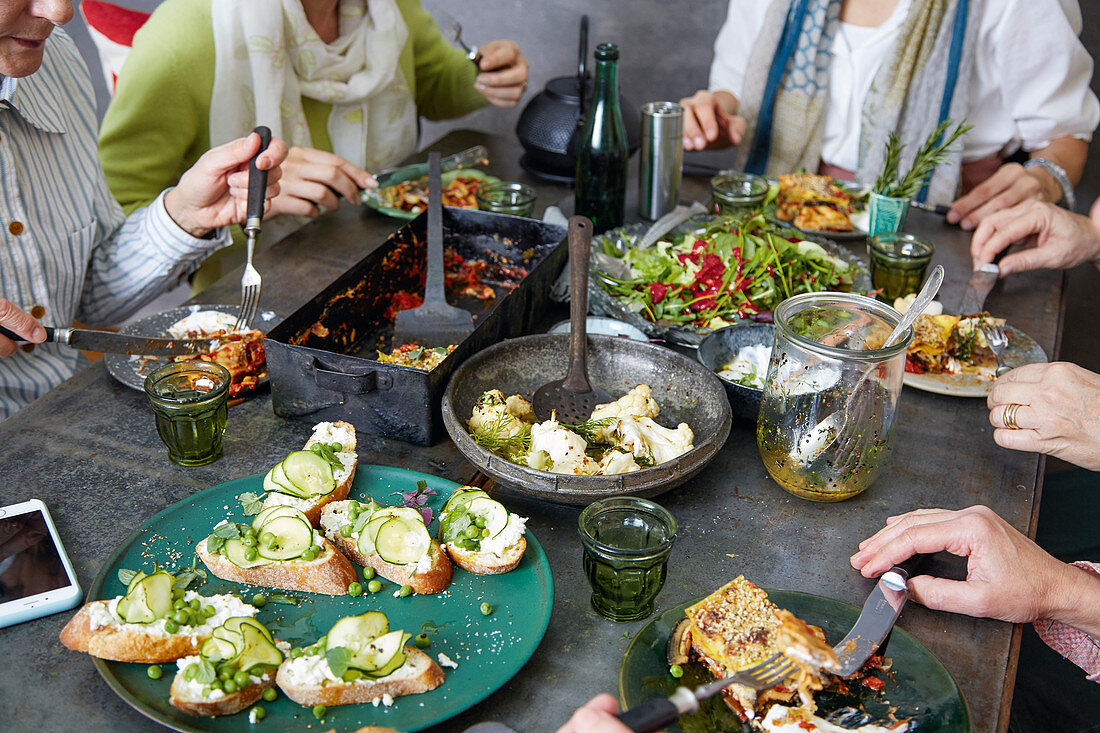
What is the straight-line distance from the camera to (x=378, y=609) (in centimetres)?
114

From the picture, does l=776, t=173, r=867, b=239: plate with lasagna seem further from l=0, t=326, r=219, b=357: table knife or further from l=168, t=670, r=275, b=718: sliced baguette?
l=168, t=670, r=275, b=718: sliced baguette

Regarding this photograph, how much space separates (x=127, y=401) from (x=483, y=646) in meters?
0.94

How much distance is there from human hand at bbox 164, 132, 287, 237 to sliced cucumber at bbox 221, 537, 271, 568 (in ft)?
3.20

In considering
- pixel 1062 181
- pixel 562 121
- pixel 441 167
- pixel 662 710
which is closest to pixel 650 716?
pixel 662 710

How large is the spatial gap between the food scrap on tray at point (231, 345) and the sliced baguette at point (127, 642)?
60 cm

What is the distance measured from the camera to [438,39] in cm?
336

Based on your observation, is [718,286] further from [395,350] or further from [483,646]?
[483,646]

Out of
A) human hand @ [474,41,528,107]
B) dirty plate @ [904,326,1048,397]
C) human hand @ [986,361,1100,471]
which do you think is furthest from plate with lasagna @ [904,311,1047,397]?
human hand @ [474,41,528,107]

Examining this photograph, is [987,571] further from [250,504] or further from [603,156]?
[603,156]

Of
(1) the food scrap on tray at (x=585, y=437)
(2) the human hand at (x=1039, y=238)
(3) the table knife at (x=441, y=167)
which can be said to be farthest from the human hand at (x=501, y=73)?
(1) the food scrap on tray at (x=585, y=437)

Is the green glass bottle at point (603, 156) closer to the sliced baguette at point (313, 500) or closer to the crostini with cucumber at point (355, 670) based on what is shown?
the sliced baguette at point (313, 500)

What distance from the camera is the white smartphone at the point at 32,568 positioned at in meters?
1.11

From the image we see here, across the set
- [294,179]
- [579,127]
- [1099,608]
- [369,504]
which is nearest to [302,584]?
[369,504]

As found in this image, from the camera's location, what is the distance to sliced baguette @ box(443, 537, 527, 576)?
1.17 m
